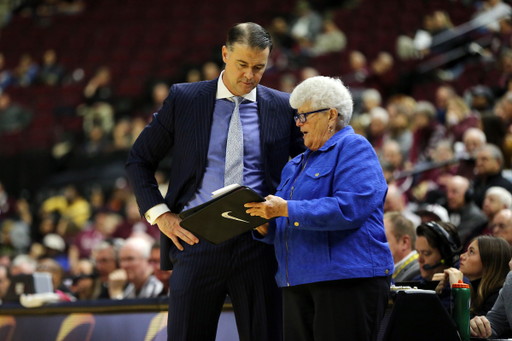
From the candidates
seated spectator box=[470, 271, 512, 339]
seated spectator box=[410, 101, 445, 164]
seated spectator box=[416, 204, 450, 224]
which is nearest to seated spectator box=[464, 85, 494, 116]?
seated spectator box=[410, 101, 445, 164]

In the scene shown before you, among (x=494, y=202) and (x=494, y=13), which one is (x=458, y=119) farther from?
(x=494, y=13)

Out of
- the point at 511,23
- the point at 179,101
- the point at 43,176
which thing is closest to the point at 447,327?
the point at 179,101

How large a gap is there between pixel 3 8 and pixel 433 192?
11.7 m

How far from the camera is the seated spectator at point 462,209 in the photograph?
4746mm

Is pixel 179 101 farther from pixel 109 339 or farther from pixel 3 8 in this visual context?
pixel 3 8

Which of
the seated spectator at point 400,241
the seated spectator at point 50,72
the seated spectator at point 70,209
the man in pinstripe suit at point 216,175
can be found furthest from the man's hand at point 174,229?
the seated spectator at point 50,72

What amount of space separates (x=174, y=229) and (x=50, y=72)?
1007 cm

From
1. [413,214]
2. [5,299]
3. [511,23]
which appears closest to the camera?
[5,299]

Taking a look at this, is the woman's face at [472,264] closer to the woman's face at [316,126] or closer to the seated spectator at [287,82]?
the woman's face at [316,126]

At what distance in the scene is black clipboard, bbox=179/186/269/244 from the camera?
83.1 inches

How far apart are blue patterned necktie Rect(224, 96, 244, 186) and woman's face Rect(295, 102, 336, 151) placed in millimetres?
277

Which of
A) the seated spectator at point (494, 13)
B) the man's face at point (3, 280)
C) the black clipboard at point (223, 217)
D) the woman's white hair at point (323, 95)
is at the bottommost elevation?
the man's face at point (3, 280)

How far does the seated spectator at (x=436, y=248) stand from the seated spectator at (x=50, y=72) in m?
9.48

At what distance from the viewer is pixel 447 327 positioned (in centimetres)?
238
